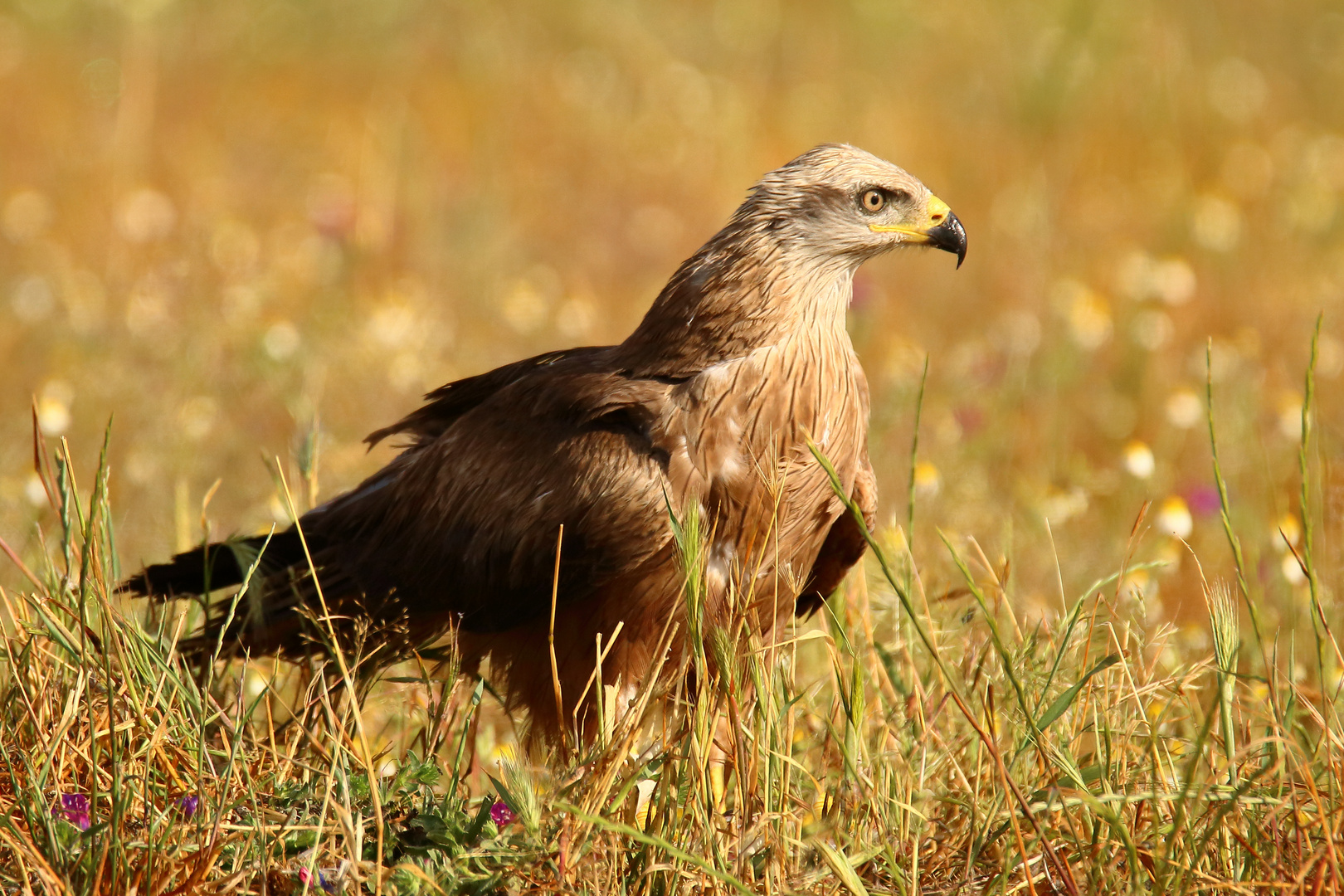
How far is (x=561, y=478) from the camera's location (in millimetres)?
2939

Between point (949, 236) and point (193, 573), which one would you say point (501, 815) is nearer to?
point (193, 573)

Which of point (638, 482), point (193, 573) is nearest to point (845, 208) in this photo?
point (638, 482)

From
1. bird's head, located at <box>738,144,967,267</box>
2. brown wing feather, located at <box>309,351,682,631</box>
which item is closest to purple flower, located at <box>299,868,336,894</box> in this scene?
brown wing feather, located at <box>309,351,682,631</box>

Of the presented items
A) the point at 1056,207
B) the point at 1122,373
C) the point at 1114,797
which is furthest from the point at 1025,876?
the point at 1056,207

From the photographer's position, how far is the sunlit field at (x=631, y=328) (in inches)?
84.7

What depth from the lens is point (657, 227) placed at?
28.1 ft

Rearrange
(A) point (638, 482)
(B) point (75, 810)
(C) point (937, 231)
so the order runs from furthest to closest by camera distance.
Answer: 1. (C) point (937, 231)
2. (A) point (638, 482)
3. (B) point (75, 810)

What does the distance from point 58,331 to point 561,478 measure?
13.5 feet

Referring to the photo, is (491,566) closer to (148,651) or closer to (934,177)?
(148,651)

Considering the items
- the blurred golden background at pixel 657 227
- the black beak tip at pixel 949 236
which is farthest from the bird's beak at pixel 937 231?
the blurred golden background at pixel 657 227

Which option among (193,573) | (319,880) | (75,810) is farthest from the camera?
(193,573)

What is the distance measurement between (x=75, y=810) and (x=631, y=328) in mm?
5286

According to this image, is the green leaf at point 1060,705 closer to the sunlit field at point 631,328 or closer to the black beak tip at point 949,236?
the sunlit field at point 631,328

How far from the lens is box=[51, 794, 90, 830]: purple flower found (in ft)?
7.05
